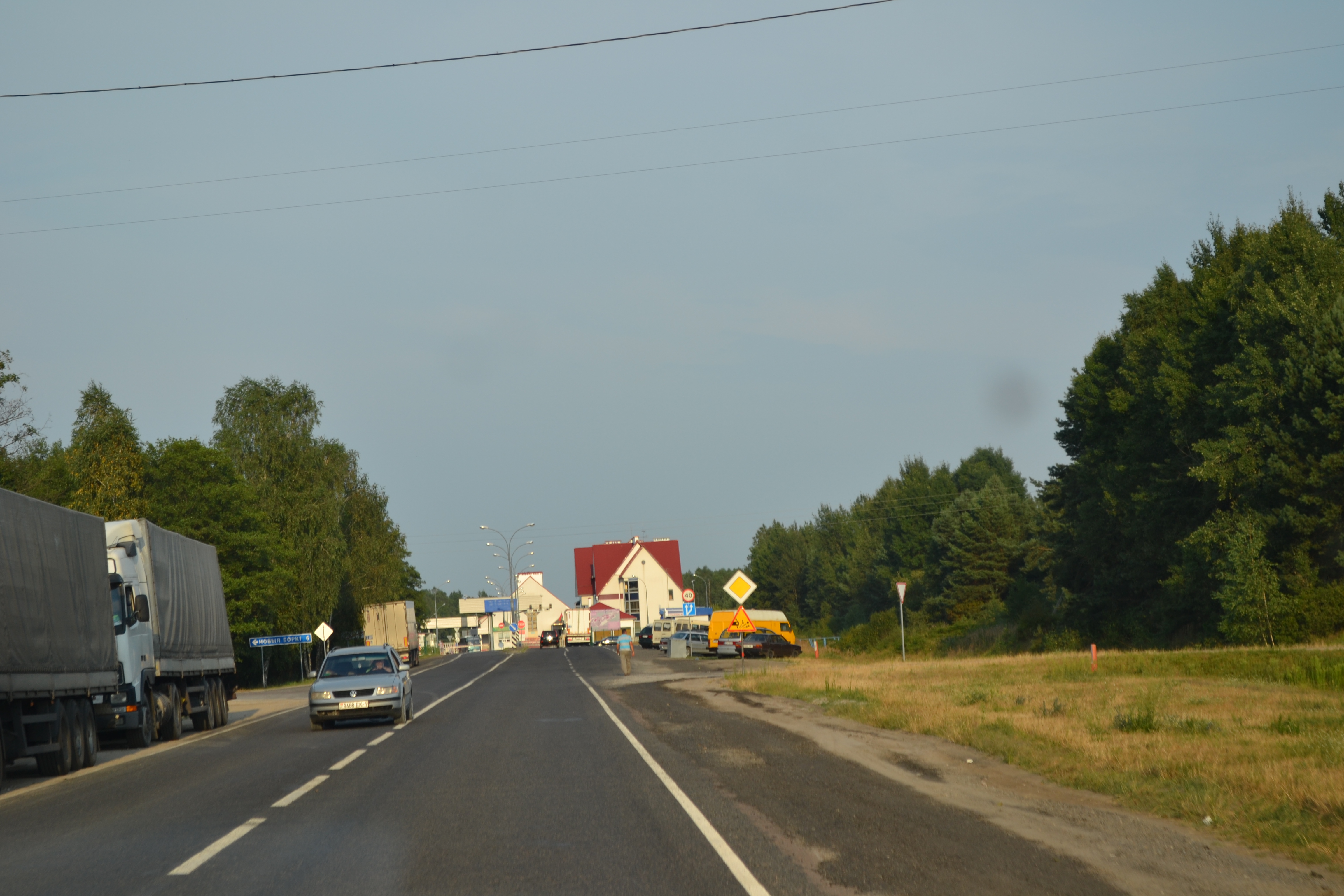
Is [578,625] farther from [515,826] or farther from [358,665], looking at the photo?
[515,826]

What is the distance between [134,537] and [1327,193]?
50.1 meters

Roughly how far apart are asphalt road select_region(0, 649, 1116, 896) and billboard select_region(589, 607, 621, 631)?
83.8 m

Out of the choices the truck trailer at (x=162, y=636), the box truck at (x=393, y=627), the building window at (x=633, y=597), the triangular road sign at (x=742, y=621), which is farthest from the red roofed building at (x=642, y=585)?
the truck trailer at (x=162, y=636)

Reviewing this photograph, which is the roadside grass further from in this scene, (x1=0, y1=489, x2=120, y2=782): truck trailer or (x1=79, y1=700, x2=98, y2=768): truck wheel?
(x1=0, y1=489, x2=120, y2=782): truck trailer

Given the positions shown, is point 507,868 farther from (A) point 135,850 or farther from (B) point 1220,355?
(B) point 1220,355

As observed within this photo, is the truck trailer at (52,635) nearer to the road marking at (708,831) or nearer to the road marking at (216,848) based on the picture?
the road marking at (216,848)

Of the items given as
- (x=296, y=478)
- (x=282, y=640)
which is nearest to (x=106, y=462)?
(x=282, y=640)

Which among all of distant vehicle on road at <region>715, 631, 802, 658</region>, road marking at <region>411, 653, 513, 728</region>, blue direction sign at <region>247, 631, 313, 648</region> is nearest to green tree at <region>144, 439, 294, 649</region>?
blue direction sign at <region>247, 631, 313, 648</region>

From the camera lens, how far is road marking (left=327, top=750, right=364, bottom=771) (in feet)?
51.9

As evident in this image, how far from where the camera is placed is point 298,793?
13266 millimetres

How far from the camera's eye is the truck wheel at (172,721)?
2347 centimetres

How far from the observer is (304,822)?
36.0 feet

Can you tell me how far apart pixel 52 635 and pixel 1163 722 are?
1565 centimetres

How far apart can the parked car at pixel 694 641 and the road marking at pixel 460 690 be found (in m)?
9.20
